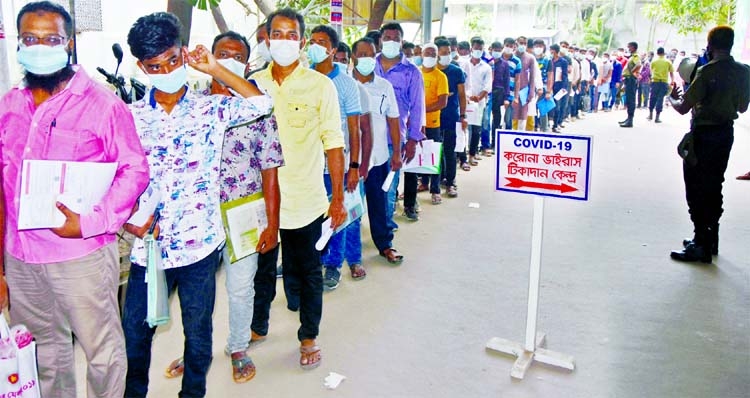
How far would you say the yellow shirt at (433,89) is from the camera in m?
6.67

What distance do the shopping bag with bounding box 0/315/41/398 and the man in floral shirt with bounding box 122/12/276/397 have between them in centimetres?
40

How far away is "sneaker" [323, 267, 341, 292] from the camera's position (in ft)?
15.1

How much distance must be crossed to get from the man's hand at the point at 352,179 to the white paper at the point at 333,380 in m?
1.19

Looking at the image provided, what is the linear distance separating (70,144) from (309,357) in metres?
1.74

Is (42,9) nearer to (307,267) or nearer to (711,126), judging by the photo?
(307,267)

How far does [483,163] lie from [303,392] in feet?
23.3

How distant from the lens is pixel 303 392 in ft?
10.6

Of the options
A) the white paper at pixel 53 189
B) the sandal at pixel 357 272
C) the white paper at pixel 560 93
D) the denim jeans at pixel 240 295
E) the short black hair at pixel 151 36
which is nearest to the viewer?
the white paper at pixel 53 189

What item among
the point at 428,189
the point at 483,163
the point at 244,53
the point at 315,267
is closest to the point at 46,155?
the point at 244,53

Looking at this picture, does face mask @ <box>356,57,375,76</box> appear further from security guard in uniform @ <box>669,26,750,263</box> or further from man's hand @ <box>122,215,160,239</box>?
man's hand @ <box>122,215,160,239</box>

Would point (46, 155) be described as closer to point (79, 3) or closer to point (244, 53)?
point (244, 53)

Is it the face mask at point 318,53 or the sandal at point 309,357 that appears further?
the face mask at point 318,53

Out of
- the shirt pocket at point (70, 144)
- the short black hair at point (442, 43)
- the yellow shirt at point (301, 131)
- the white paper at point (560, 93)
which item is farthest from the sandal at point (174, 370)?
the white paper at point (560, 93)

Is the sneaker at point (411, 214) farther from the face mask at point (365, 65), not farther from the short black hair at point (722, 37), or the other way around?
the short black hair at point (722, 37)
